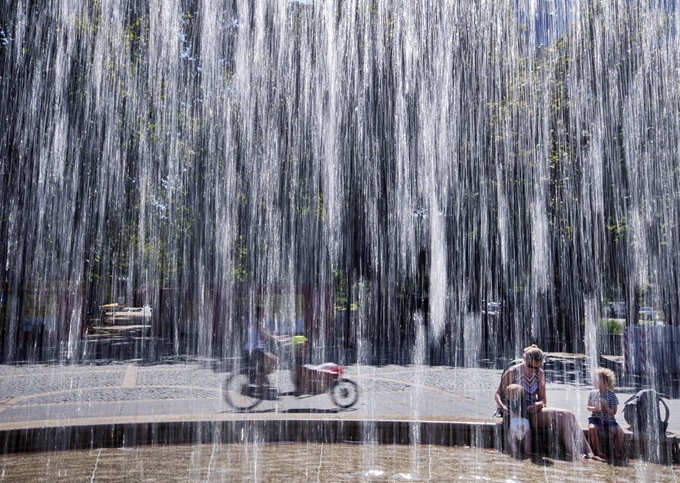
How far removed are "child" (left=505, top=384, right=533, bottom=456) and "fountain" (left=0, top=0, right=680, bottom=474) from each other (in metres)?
8.82

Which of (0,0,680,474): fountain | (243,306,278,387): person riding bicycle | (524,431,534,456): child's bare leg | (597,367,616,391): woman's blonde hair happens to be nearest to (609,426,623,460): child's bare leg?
(597,367,616,391): woman's blonde hair

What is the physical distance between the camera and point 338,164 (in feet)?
70.0

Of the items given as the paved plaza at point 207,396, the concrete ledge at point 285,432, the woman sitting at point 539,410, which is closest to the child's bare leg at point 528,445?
the woman sitting at point 539,410

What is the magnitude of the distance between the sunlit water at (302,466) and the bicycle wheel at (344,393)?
3.27 meters

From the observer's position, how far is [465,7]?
18.3 metres

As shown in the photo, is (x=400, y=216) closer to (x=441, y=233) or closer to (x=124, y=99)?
(x=441, y=233)

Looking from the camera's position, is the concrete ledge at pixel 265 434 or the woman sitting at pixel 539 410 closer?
the woman sitting at pixel 539 410

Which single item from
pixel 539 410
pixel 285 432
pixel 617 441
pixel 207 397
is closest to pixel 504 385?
pixel 539 410

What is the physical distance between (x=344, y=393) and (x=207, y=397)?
2476mm

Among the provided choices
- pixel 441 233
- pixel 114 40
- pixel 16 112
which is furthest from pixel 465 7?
pixel 16 112

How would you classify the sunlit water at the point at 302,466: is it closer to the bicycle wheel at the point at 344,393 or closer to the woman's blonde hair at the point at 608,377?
the woman's blonde hair at the point at 608,377

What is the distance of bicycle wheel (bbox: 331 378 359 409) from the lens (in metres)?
8.88

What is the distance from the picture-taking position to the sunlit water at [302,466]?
15.6 feet

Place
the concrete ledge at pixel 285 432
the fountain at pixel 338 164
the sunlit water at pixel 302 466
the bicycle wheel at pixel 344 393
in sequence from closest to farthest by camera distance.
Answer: the sunlit water at pixel 302 466, the concrete ledge at pixel 285 432, the bicycle wheel at pixel 344 393, the fountain at pixel 338 164
